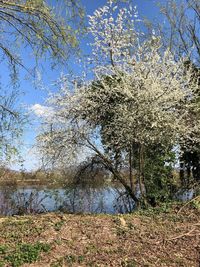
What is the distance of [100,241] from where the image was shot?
670 cm

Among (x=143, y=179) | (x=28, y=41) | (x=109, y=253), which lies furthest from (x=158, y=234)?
(x=28, y=41)

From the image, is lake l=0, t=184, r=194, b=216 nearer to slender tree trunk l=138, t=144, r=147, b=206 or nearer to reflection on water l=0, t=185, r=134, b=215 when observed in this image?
reflection on water l=0, t=185, r=134, b=215

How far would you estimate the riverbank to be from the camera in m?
6.05

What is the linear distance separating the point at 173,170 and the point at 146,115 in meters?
2.23

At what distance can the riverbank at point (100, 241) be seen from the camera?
238 inches

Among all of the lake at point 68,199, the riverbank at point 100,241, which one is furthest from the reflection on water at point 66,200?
the riverbank at point 100,241

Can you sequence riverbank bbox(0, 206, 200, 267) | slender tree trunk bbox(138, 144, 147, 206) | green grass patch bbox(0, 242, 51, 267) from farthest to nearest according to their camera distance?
slender tree trunk bbox(138, 144, 147, 206), riverbank bbox(0, 206, 200, 267), green grass patch bbox(0, 242, 51, 267)

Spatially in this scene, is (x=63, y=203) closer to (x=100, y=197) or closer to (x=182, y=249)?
(x=100, y=197)

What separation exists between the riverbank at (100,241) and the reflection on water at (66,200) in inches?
108

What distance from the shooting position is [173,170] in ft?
38.6

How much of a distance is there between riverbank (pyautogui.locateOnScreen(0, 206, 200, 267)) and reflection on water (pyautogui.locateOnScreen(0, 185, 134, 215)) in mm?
2746

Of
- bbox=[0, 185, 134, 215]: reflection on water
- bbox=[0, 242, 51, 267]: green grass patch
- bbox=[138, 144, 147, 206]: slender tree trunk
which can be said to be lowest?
bbox=[0, 242, 51, 267]: green grass patch

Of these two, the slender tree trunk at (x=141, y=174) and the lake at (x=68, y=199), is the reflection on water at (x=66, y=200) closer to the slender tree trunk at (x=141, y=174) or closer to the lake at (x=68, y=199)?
the lake at (x=68, y=199)

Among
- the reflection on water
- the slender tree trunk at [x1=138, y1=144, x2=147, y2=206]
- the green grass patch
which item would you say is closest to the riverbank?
the green grass patch
